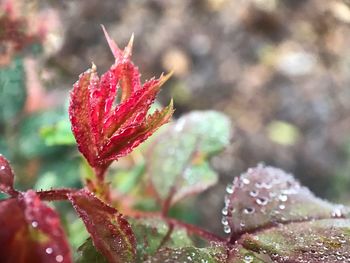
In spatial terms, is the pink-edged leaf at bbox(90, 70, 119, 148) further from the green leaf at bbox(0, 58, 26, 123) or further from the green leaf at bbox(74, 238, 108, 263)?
the green leaf at bbox(0, 58, 26, 123)

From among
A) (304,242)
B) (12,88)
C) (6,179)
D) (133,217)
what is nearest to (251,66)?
(12,88)

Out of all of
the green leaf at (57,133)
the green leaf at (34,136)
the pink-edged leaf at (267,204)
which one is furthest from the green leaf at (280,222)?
the green leaf at (34,136)

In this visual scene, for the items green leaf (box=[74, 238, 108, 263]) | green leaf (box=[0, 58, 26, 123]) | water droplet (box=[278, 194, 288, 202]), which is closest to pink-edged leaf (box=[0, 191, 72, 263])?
green leaf (box=[74, 238, 108, 263])

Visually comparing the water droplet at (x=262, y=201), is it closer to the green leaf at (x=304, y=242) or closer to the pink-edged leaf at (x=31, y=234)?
the green leaf at (x=304, y=242)

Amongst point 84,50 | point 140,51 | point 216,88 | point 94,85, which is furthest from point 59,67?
point 94,85

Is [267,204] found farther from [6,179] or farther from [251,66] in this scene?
[251,66]
